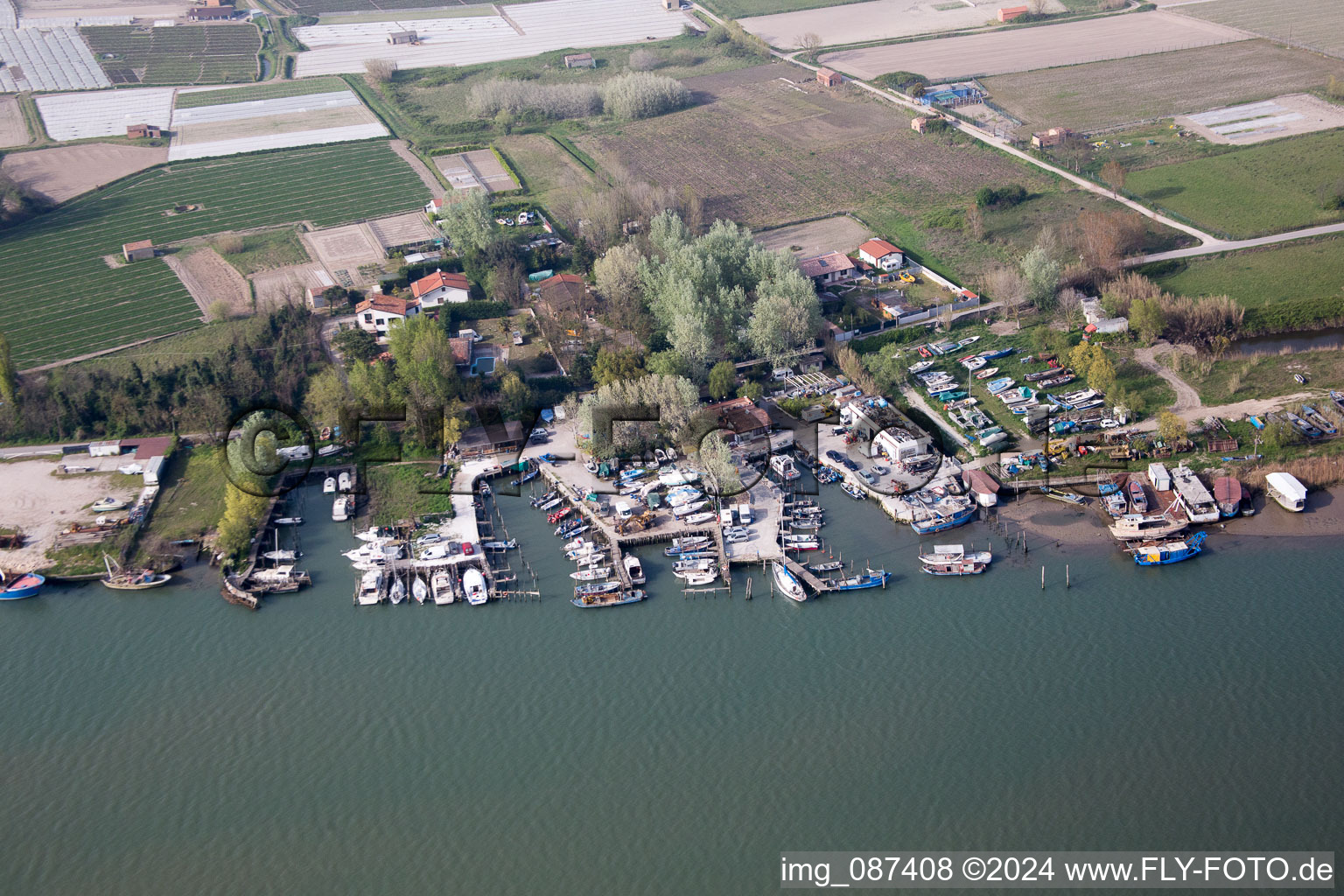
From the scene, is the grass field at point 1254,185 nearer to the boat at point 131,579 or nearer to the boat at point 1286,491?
the boat at point 1286,491

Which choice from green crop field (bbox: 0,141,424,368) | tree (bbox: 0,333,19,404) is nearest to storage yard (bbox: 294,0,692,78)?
green crop field (bbox: 0,141,424,368)

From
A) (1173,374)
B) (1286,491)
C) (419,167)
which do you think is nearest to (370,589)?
(1286,491)

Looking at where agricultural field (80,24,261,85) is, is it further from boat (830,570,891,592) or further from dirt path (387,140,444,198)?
boat (830,570,891,592)

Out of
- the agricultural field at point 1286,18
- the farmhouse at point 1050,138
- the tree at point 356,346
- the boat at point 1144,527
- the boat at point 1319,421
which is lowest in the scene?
the boat at point 1144,527

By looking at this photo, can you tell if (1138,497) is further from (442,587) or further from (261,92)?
(261,92)

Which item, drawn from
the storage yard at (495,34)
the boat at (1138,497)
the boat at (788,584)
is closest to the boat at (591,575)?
the boat at (788,584)

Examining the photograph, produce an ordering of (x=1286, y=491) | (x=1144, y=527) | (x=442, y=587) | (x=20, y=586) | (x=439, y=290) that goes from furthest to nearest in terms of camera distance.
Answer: (x=439, y=290)
(x=1286, y=491)
(x=1144, y=527)
(x=20, y=586)
(x=442, y=587)

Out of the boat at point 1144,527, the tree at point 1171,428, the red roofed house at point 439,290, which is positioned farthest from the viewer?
the red roofed house at point 439,290
